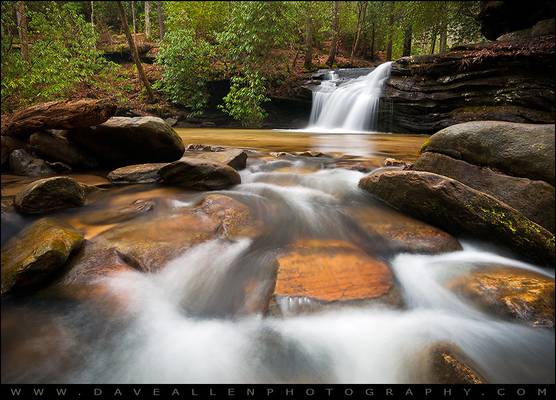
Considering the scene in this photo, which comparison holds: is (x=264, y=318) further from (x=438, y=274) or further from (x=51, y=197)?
(x=51, y=197)

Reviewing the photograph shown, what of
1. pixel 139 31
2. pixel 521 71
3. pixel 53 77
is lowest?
pixel 53 77

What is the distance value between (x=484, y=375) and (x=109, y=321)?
2.51 m

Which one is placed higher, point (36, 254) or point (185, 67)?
point (185, 67)

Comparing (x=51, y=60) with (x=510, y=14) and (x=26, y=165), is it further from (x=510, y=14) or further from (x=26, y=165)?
(x=510, y=14)

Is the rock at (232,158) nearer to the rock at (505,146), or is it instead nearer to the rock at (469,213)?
the rock at (469,213)

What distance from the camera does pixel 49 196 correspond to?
3506 millimetres

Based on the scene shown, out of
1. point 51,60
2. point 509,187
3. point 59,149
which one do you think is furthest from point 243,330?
point 51,60

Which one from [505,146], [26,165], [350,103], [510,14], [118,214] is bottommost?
[118,214]

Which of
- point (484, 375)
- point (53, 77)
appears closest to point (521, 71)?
point (484, 375)

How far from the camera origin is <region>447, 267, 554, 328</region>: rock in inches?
92.7

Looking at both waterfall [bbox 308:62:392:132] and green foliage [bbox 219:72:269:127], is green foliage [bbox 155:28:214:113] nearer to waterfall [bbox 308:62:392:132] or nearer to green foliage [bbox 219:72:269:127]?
green foliage [bbox 219:72:269:127]

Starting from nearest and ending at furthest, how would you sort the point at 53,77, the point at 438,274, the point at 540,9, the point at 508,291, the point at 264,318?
1. the point at 264,318
2. the point at 508,291
3. the point at 438,274
4. the point at 53,77
5. the point at 540,9

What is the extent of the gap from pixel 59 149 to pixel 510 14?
15891mm

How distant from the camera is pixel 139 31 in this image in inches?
1053
